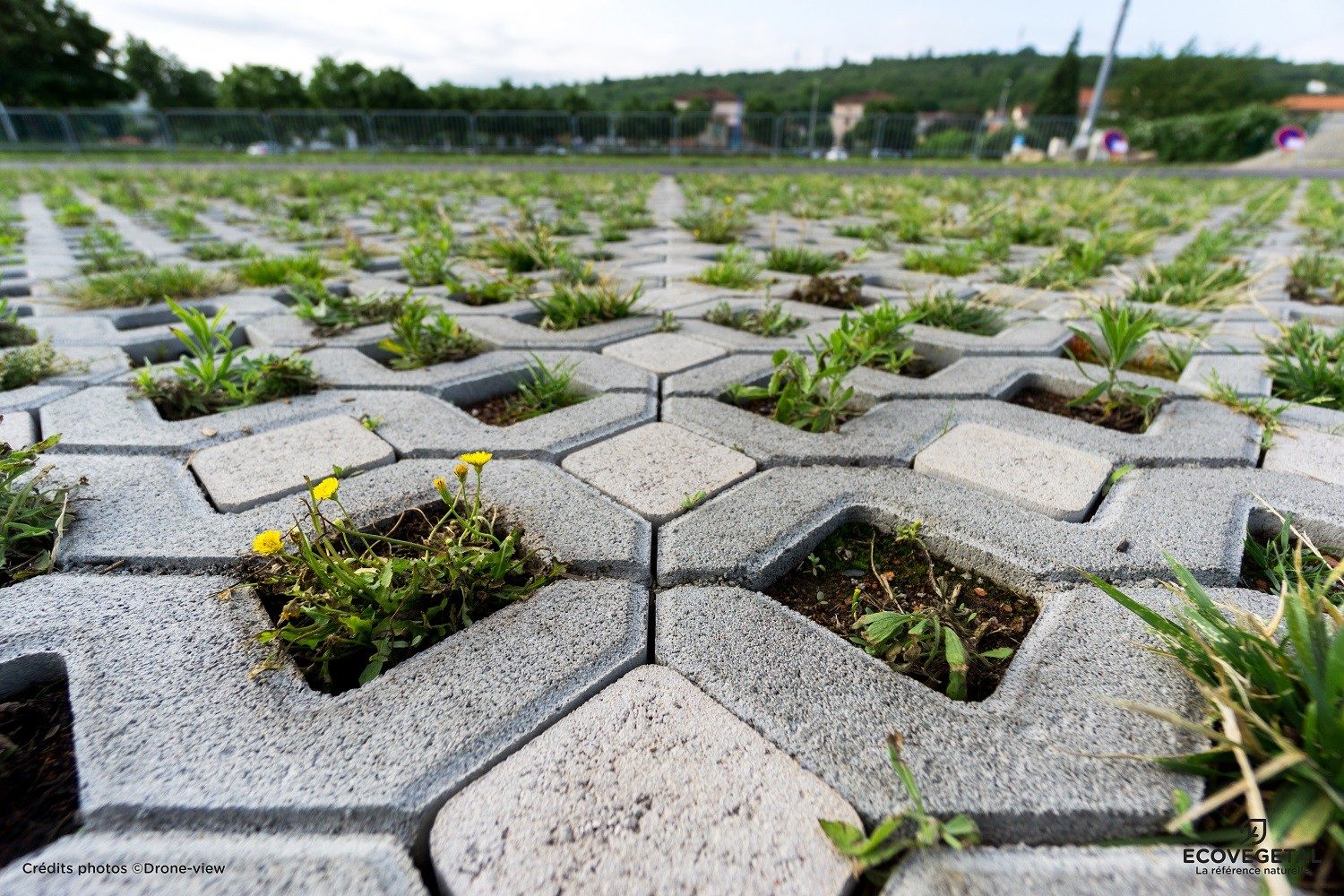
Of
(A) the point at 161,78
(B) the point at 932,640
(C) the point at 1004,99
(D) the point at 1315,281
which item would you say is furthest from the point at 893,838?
(C) the point at 1004,99

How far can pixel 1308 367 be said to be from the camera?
1354 millimetres

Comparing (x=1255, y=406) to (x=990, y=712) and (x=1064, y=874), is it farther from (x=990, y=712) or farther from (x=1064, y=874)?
(x=1064, y=874)

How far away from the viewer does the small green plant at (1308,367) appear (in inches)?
51.6

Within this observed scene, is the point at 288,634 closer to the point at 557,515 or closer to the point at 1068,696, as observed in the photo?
the point at 557,515

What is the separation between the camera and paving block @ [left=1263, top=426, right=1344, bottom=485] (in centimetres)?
106

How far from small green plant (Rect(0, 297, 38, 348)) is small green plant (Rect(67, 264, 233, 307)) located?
0.89 ft

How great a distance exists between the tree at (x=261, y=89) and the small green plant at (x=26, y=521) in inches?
1645

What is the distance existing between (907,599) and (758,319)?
1.22 m

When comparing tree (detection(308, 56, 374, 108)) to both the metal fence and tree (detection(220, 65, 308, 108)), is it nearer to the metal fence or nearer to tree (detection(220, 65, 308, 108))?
tree (detection(220, 65, 308, 108))

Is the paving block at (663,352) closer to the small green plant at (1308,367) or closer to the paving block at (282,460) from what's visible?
the paving block at (282,460)

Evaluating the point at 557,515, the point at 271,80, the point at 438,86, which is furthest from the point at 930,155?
the point at 271,80

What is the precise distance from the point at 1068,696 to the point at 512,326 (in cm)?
160

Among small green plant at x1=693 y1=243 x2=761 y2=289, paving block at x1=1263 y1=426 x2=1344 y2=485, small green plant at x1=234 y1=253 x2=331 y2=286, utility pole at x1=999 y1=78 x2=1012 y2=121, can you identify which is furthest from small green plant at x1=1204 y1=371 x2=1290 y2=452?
utility pole at x1=999 y1=78 x2=1012 y2=121

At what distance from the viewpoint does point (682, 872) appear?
50 centimetres
